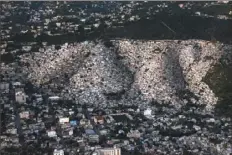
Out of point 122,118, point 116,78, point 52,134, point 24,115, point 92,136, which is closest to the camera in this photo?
point 92,136

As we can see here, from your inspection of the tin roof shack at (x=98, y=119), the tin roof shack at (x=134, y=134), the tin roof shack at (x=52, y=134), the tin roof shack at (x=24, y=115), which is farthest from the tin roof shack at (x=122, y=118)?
the tin roof shack at (x=24, y=115)

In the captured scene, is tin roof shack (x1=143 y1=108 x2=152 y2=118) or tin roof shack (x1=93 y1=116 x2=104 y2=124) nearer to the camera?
tin roof shack (x1=93 y1=116 x2=104 y2=124)

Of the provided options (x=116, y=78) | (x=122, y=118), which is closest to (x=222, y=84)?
(x=116, y=78)

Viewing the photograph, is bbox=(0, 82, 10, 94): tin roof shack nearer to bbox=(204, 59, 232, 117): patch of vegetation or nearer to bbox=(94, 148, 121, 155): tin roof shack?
bbox=(94, 148, 121, 155): tin roof shack

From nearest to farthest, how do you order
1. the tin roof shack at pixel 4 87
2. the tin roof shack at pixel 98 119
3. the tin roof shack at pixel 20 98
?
1. the tin roof shack at pixel 98 119
2. the tin roof shack at pixel 20 98
3. the tin roof shack at pixel 4 87

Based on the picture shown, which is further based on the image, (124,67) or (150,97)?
A: (124,67)

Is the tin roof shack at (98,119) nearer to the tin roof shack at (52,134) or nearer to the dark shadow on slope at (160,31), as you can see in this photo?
the tin roof shack at (52,134)

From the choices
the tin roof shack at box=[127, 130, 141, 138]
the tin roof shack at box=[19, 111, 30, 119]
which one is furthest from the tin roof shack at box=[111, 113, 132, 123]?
the tin roof shack at box=[19, 111, 30, 119]

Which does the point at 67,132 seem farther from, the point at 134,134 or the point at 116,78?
the point at 116,78

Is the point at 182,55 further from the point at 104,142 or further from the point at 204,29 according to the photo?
the point at 104,142

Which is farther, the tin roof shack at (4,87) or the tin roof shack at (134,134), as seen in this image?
the tin roof shack at (4,87)

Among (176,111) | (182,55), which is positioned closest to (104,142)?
(176,111)
